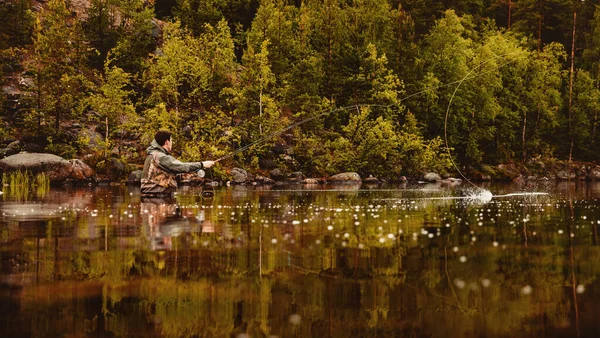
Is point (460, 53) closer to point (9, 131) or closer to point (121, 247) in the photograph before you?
point (9, 131)

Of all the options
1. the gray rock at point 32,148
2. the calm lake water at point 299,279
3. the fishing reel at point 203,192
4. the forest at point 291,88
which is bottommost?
the calm lake water at point 299,279

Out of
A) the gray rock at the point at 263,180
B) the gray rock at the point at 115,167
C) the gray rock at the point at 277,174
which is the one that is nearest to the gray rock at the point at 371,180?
the gray rock at the point at 277,174

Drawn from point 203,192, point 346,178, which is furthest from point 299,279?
point 346,178

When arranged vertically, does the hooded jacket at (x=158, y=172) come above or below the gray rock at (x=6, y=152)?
below

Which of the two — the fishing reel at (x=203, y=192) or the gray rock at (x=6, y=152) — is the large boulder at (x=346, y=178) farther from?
the gray rock at (x=6, y=152)

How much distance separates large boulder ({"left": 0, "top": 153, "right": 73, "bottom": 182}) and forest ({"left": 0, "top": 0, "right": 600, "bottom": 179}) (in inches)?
99.0

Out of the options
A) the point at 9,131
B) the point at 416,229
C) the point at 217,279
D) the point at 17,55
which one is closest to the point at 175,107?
the point at 9,131

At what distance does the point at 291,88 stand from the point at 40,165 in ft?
67.0

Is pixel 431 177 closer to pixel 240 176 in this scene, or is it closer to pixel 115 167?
pixel 240 176

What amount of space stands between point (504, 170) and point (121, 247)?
52890 millimetres

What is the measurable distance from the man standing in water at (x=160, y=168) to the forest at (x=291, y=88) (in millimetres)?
13593

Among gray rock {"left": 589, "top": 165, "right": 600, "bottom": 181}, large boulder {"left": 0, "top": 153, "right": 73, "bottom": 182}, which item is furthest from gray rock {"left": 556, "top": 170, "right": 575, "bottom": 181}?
large boulder {"left": 0, "top": 153, "right": 73, "bottom": 182}

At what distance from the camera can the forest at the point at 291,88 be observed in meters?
42.7

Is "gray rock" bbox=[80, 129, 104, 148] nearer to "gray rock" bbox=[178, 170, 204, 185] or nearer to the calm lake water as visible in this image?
"gray rock" bbox=[178, 170, 204, 185]
